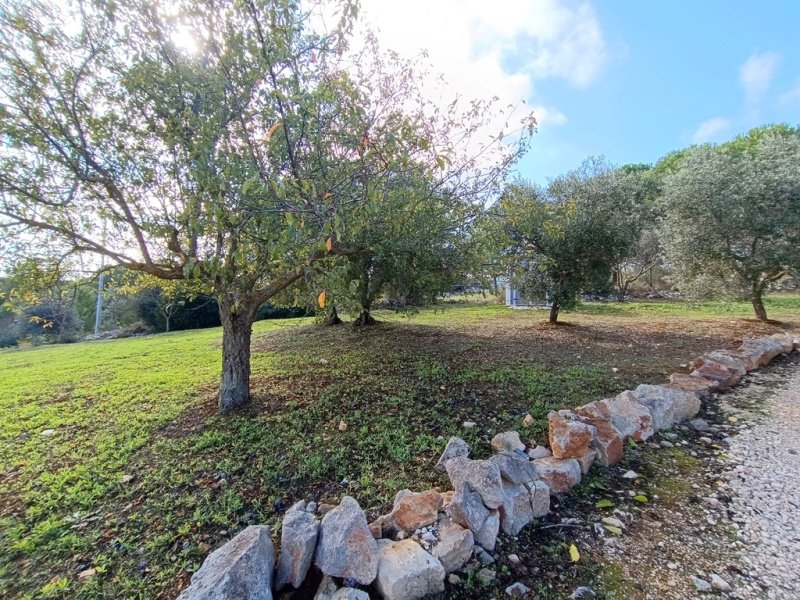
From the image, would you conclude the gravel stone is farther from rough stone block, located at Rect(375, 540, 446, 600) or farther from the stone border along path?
rough stone block, located at Rect(375, 540, 446, 600)

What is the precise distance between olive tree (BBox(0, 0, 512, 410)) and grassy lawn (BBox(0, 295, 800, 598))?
1480mm

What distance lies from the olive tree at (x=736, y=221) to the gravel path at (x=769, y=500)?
5.55m

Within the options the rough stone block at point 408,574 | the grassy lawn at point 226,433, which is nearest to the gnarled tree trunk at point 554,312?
the grassy lawn at point 226,433

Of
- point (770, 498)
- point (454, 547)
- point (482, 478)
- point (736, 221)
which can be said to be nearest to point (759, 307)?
point (736, 221)

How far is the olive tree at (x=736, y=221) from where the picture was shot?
7.01 m

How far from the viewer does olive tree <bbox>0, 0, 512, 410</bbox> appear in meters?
2.03

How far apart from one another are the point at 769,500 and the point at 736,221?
24.3ft

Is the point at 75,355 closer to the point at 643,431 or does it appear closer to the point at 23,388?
the point at 23,388

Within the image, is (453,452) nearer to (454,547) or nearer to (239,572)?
(454,547)

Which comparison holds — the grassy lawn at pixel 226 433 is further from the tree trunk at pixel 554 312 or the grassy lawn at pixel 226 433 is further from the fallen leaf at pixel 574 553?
the tree trunk at pixel 554 312

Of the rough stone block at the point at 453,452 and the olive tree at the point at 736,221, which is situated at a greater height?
the olive tree at the point at 736,221

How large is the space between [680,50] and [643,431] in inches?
299

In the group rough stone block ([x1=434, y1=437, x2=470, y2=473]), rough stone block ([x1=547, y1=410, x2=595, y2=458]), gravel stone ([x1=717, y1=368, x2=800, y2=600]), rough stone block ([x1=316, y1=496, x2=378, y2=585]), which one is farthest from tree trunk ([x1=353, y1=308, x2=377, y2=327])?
rough stone block ([x1=316, y1=496, x2=378, y2=585])

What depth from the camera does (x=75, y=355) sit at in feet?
27.2
